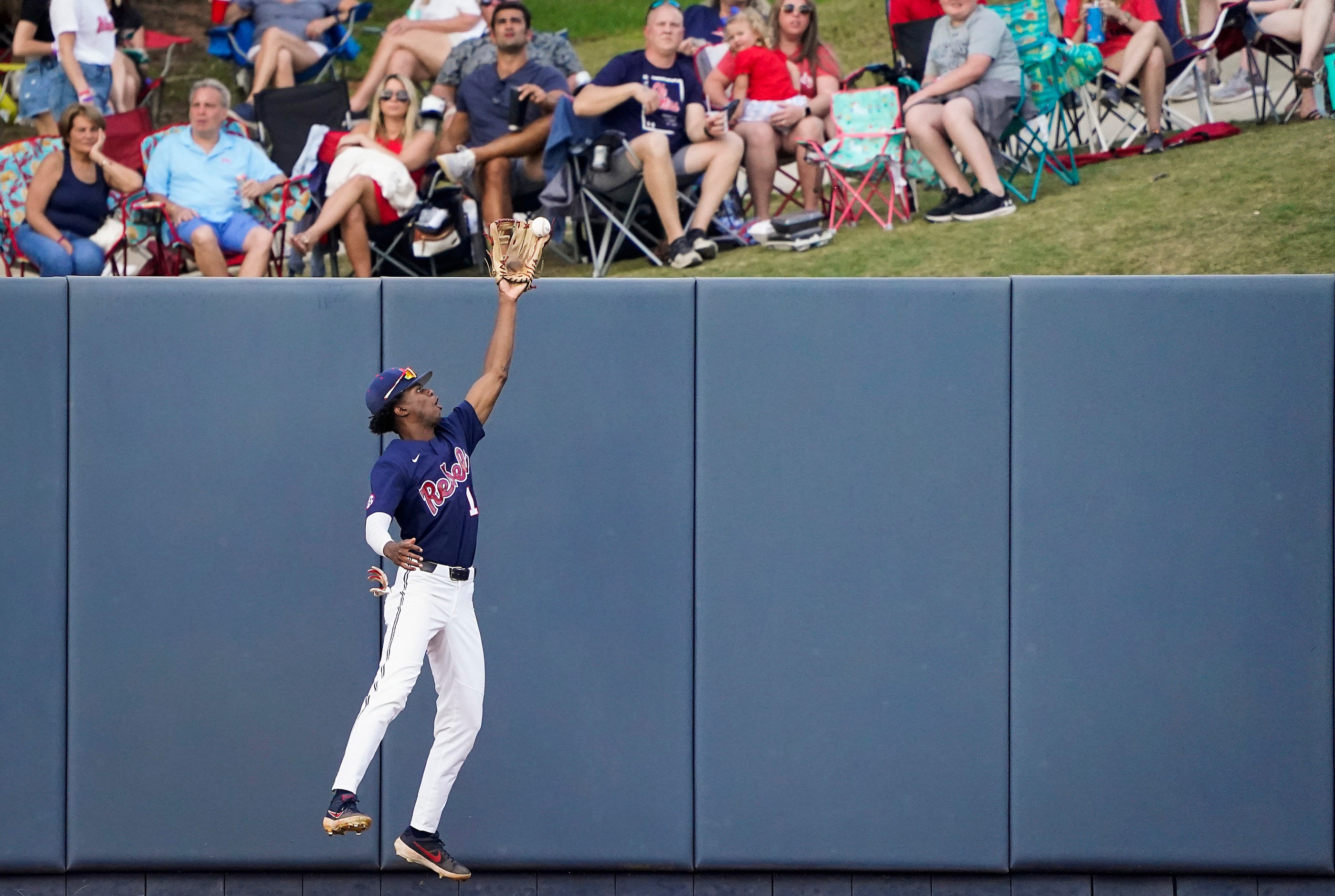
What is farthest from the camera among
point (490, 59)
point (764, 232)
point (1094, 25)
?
point (1094, 25)

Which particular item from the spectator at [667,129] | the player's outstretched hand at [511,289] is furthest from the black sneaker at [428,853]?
the spectator at [667,129]

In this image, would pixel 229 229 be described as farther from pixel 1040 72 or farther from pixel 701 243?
pixel 1040 72

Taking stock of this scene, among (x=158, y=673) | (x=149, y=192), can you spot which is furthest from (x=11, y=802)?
(x=149, y=192)

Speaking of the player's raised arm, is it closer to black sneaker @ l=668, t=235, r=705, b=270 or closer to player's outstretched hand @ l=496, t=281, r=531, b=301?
player's outstretched hand @ l=496, t=281, r=531, b=301

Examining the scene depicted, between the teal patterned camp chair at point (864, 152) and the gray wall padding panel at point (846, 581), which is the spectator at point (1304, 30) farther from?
the gray wall padding panel at point (846, 581)

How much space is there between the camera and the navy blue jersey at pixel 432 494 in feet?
15.6

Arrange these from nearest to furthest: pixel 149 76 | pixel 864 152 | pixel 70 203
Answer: pixel 70 203
pixel 864 152
pixel 149 76

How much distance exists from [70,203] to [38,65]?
2.59 metres

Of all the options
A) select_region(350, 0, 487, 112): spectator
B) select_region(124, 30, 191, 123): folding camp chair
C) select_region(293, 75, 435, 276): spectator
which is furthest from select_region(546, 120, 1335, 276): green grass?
select_region(124, 30, 191, 123): folding camp chair

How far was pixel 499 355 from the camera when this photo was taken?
5109mm

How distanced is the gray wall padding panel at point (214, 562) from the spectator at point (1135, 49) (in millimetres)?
5976

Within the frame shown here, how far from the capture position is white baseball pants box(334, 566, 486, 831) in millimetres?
4773

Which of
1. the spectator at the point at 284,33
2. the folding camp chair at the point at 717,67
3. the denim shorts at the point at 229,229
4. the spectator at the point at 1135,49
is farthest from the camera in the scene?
the spectator at the point at 284,33

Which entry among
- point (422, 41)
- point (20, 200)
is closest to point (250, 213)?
point (20, 200)
